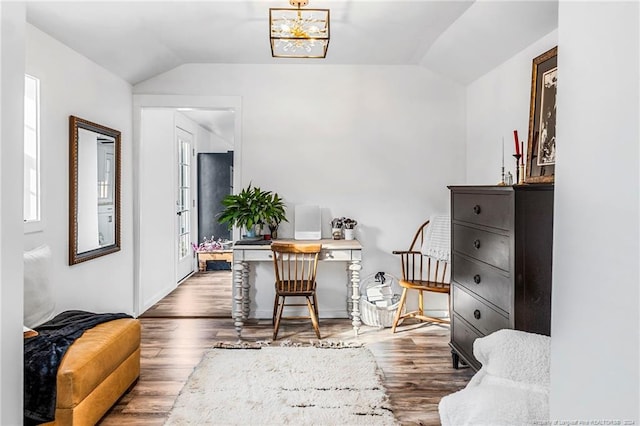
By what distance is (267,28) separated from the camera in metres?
3.91

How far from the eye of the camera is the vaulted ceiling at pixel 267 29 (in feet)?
10.6

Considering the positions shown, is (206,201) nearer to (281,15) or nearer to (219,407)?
(281,15)

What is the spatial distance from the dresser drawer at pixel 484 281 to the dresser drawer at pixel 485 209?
0.27 meters

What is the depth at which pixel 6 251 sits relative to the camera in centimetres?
95

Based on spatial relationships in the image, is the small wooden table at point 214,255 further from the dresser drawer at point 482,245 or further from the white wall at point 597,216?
the white wall at point 597,216

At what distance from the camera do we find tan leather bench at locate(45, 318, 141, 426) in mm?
2322

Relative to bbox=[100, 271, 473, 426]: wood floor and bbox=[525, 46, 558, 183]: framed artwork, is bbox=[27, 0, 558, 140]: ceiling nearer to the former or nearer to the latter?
bbox=[525, 46, 558, 183]: framed artwork

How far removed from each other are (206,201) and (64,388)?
5.81 m

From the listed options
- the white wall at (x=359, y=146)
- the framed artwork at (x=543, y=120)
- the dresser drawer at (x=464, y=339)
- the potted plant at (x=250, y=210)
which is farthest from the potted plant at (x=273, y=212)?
the framed artwork at (x=543, y=120)

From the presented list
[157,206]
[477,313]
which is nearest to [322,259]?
[477,313]

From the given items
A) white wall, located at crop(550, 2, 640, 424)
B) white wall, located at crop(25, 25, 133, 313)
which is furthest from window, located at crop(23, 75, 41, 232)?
white wall, located at crop(550, 2, 640, 424)

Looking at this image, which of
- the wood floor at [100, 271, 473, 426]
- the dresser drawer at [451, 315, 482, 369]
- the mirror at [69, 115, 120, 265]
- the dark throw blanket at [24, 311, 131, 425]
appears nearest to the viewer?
the dark throw blanket at [24, 311, 131, 425]

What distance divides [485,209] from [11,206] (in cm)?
251

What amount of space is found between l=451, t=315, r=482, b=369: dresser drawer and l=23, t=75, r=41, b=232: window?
2.84 m
